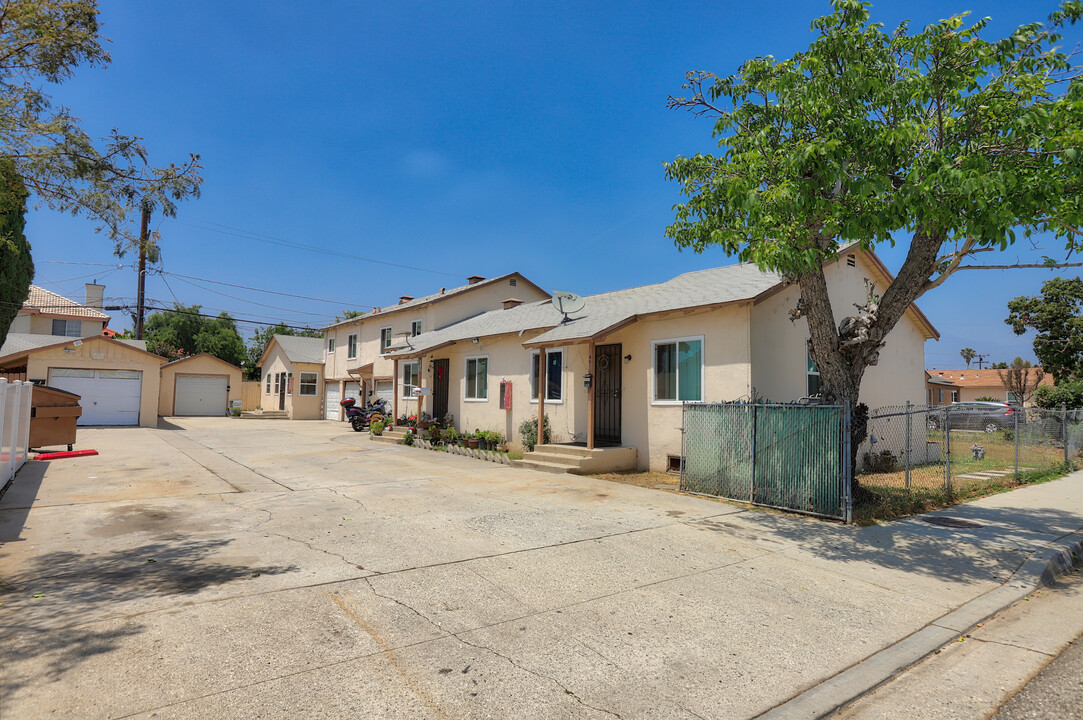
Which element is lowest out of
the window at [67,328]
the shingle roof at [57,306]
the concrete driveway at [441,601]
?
the concrete driveway at [441,601]

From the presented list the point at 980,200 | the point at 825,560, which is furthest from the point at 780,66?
the point at 825,560

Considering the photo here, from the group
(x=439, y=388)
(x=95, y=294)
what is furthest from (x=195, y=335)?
(x=439, y=388)

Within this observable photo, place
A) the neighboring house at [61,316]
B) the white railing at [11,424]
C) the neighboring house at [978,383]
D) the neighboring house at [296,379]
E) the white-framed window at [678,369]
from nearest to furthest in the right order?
the white railing at [11,424] < the white-framed window at [678,369] < the neighboring house at [296,379] < the neighboring house at [61,316] < the neighboring house at [978,383]

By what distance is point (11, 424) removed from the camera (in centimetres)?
919

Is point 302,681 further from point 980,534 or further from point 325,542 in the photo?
point 980,534

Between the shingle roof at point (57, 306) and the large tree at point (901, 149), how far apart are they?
42.8 metres

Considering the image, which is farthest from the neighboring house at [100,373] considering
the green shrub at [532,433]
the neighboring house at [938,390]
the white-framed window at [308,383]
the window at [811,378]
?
the neighboring house at [938,390]

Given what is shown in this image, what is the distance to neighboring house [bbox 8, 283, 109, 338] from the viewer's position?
3519 centimetres

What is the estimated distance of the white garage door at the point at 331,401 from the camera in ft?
109

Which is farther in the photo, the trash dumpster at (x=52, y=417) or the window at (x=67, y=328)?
the window at (x=67, y=328)

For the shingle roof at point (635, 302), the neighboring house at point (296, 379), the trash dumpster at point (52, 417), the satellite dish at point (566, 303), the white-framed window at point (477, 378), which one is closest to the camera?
the shingle roof at point (635, 302)

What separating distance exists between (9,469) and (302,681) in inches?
367

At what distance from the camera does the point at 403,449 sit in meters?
17.2

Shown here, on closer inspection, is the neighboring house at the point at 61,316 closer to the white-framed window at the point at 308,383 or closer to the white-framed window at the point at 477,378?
the white-framed window at the point at 308,383
